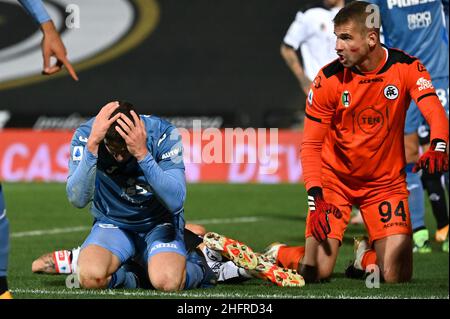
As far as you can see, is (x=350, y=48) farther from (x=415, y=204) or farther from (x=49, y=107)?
(x=49, y=107)

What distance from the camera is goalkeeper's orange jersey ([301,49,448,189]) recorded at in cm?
663

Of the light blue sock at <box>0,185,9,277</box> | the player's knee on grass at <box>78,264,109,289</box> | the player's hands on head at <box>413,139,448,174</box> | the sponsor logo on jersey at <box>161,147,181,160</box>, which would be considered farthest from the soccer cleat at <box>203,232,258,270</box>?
the light blue sock at <box>0,185,9,277</box>

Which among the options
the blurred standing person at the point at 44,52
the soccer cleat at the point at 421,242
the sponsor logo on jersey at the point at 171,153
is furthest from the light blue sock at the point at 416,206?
the blurred standing person at the point at 44,52

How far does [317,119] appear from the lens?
264 inches

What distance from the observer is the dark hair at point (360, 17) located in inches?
254

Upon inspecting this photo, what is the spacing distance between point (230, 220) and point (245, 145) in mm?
6071

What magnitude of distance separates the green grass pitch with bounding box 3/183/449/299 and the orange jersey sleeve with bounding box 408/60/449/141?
0.93 meters

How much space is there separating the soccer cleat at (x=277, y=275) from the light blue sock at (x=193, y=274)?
32 cm

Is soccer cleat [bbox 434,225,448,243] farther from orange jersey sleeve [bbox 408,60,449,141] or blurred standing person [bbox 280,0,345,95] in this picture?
orange jersey sleeve [bbox 408,60,449,141]

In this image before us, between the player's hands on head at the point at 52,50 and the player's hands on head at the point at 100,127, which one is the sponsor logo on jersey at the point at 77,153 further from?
the player's hands on head at the point at 52,50

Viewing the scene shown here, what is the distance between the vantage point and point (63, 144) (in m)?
17.8

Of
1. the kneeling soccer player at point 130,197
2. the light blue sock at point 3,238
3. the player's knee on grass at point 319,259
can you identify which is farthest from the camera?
the player's knee on grass at point 319,259

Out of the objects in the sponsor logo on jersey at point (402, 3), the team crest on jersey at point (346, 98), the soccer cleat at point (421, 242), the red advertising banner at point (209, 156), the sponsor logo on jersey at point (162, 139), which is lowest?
the red advertising banner at point (209, 156)
